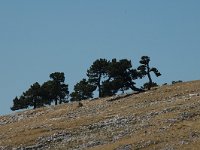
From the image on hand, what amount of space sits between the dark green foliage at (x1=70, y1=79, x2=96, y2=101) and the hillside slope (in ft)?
125

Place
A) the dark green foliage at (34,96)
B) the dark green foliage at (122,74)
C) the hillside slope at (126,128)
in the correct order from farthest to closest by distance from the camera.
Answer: the dark green foliage at (34,96), the dark green foliage at (122,74), the hillside slope at (126,128)

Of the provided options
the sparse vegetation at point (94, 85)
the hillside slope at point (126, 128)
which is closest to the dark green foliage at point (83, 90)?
the sparse vegetation at point (94, 85)

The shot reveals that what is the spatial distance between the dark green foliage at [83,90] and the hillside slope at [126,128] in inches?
1498

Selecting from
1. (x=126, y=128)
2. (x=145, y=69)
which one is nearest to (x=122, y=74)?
(x=145, y=69)

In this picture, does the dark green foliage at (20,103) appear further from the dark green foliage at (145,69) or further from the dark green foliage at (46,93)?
the dark green foliage at (145,69)

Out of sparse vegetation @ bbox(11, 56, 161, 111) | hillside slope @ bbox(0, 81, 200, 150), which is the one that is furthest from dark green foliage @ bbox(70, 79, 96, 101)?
hillside slope @ bbox(0, 81, 200, 150)

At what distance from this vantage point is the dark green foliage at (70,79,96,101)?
456ft

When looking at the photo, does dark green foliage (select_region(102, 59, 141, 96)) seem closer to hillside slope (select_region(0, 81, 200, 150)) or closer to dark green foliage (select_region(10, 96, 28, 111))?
hillside slope (select_region(0, 81, 200, 150))

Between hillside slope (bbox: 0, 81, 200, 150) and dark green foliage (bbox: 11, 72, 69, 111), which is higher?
dark green foliage (bbox: 11, 72, 69, 111)

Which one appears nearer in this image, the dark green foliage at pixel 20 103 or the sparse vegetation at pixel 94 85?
the sparse vegetation at pixel 94 85

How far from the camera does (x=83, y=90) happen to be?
462 ft

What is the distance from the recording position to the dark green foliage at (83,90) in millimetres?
139125

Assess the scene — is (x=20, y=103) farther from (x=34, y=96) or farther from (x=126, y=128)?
(x=126, y=128)

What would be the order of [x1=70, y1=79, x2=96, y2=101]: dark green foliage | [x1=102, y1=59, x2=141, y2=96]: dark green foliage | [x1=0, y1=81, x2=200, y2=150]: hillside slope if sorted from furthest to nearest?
[x1=70, y1=79, x2=96, y2=101]: dark green foliage, [x1=102, y1=59, x2=141, y2=96]: dark green foliage, [x1=0, y1=81, x2=200, y2=150]: hillside slope
